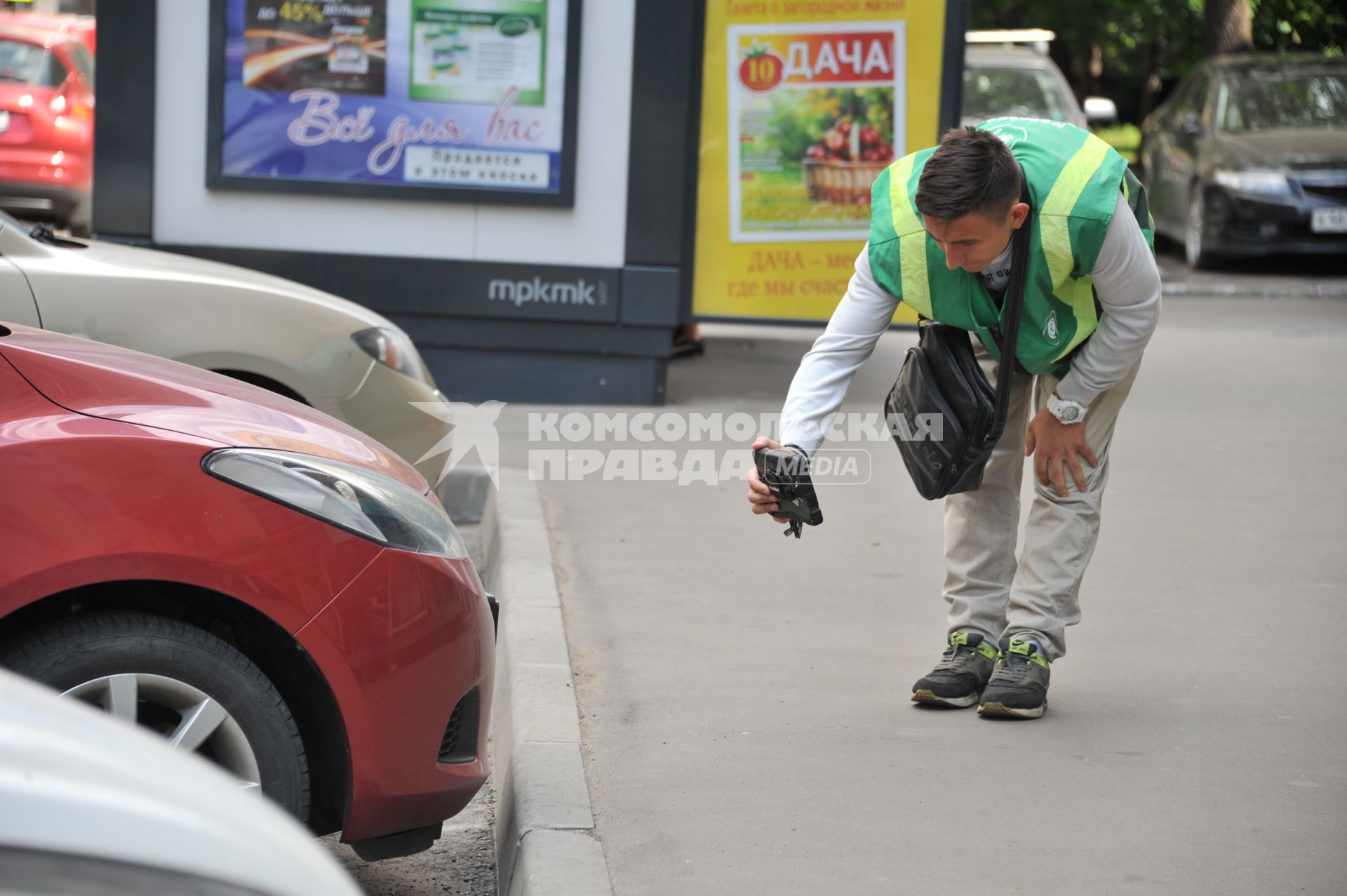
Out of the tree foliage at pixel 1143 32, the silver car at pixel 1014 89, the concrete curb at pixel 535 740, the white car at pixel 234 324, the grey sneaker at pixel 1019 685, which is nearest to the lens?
the concrete curb at pixel 535 740

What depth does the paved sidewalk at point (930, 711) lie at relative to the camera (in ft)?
10.4

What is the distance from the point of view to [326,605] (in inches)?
110

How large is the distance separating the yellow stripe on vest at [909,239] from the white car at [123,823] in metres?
2.38

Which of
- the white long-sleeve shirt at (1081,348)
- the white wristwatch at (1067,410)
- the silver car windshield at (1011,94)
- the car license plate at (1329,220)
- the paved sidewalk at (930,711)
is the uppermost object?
the silver car windshield at (1011,94)

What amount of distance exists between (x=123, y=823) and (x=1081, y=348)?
9.65ft

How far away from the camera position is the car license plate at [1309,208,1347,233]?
12531 millimetres

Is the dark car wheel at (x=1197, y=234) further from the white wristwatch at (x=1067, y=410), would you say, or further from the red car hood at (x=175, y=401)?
the red car hood at (x=175, y=401)

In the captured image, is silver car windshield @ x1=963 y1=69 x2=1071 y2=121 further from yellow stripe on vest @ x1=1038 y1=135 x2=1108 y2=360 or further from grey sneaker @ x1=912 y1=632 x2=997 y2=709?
yellow stripe on vest @ x1=1038 y1=135 x2=1108 y2=360

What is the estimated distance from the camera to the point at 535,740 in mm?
3660

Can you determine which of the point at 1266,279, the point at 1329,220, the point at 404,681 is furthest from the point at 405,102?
the point at 1266,279

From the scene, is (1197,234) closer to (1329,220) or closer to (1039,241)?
(1329,220)

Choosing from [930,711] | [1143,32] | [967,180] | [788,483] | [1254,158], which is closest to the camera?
[967,180]

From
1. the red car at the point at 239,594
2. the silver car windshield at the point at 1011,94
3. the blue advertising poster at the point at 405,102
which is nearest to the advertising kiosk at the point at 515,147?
the blue advertising poster at the point at 405,102

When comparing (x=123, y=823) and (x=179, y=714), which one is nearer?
(x=123, y=823)
